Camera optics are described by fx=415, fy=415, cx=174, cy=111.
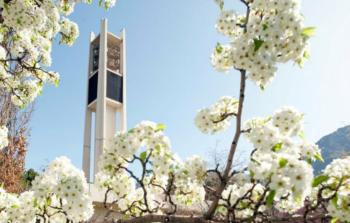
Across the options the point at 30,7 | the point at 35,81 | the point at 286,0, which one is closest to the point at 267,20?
the point at 286,0

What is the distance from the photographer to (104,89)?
2206 cm

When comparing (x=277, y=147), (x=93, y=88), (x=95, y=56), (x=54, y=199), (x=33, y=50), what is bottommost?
(x=54, y=199)

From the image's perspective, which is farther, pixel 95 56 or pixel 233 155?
pixel 95 56

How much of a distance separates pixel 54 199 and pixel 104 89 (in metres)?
18.7

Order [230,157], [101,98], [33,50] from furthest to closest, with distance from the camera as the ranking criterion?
[101,98] < [33,50] < [230,157]

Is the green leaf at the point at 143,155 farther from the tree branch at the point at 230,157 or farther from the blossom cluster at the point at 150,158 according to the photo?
the tree branch at the point at 230,157

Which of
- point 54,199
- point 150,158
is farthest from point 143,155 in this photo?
point 54,199

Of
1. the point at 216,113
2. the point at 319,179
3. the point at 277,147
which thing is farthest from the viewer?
the point at 216,113

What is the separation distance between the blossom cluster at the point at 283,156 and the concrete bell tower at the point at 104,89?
18.1 meters

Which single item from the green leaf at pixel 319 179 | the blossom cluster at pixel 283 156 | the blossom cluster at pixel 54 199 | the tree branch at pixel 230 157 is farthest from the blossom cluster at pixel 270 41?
the blossom cluster at pixel 54 199

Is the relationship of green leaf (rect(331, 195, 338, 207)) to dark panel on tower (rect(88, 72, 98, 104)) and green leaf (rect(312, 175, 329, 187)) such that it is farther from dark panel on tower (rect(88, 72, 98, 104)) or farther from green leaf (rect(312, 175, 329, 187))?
dark panel on tower (rect(88, 72, 98, 104))

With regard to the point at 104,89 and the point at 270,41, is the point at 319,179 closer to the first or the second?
the point at 270,41

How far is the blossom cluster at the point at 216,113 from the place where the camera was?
11.8 feet

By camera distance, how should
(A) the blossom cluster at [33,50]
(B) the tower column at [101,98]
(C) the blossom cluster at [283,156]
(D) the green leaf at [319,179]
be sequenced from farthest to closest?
(B) the tower column at [101,98] < (A) the blossom cluster at [33,50] < (D) the green leaf at [319,179] < (C) the blossom cluster at [283,156]
